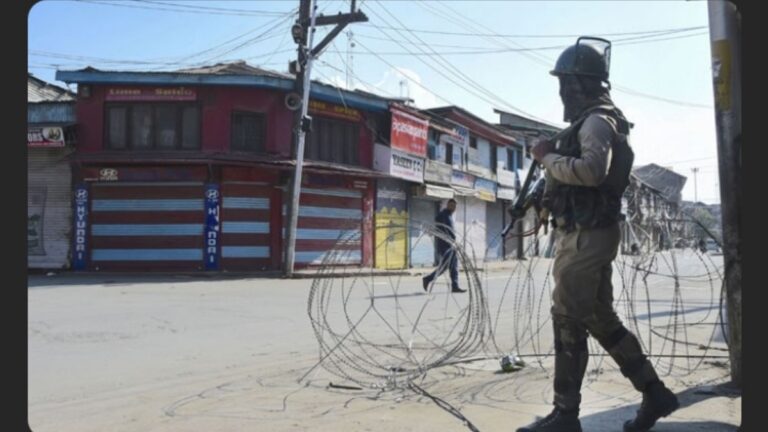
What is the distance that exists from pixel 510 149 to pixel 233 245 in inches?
731

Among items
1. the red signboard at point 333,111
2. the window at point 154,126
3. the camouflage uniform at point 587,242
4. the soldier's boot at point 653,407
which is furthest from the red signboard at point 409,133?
the soldier's boot at point 653,407

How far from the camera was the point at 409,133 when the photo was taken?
23.2m

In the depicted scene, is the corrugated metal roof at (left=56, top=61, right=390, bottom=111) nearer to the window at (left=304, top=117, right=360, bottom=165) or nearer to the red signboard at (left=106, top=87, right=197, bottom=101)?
the red signboard at (left=106, top=87, right=197, bottom=101)

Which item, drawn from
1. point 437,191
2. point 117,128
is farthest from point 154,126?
point 437,191

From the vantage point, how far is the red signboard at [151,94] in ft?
61.4

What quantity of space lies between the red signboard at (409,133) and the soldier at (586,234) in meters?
18.5

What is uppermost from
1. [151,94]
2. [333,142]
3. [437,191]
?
[151,94]

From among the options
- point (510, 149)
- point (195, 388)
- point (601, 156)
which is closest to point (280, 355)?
point (195, 388)

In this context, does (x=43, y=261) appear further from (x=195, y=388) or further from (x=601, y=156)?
(x=601, y=156)

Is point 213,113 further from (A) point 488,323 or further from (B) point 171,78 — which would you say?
(A) point 488,323

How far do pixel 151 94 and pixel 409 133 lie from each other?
915cm

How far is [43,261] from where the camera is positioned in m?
19.0

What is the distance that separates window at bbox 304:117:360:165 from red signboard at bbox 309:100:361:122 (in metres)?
0.21

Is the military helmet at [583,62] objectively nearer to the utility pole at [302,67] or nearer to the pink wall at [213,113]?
the utility pole at [302,67]
